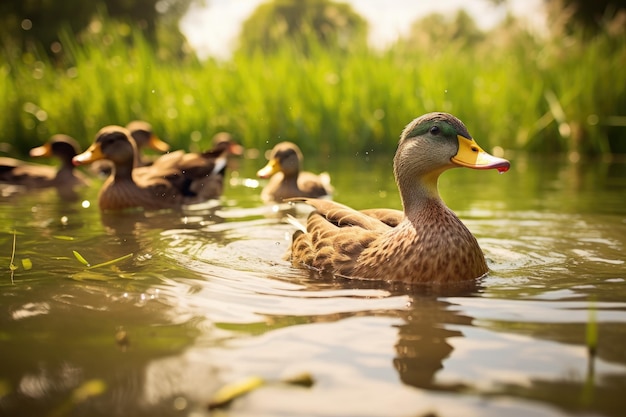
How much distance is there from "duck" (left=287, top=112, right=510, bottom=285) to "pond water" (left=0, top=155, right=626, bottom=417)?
0.66 feet

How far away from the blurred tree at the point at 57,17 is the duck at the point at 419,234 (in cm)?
2127

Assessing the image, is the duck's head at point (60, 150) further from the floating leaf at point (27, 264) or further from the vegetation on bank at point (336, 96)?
the floating leaf at point (27, 264)

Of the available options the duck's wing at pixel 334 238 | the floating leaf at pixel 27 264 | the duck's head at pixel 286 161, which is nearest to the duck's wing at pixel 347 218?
the duck's wing at pixel 334 238

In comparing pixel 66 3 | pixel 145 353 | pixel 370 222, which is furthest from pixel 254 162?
pixel 66 3

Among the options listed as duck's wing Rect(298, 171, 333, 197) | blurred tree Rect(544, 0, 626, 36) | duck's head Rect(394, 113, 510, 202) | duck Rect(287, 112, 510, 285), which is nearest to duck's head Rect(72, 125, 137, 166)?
duck's wing Rect(298, 171, 333, 197)

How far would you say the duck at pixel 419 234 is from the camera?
14.2 ft

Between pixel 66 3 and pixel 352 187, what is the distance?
25.5 m

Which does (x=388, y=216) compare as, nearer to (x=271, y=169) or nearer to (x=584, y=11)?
(x=271, y=169)

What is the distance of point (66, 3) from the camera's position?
30906mm

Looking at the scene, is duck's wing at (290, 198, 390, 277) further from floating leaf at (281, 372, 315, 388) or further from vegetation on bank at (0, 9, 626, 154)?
vegetation on bank at (0, 9, 626, 154)

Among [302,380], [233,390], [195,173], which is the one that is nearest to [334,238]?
[302,380]

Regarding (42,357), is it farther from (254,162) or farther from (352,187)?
(254,162)

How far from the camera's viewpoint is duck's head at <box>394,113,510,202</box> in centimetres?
451

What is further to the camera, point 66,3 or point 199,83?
point 66,3
